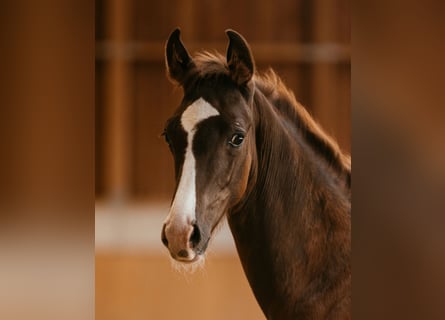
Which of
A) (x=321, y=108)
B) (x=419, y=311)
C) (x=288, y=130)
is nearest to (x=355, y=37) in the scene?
(x=321, y=108)

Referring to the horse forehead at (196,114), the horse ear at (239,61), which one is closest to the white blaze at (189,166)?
the horse forehead at (196,114)

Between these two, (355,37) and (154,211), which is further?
(355,37)

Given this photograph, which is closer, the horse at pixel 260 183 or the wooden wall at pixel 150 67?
the horse at pixel 260 183

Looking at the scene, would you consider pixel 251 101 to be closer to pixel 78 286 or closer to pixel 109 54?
pixel 109 54

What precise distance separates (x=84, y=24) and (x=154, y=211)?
20.4 inches

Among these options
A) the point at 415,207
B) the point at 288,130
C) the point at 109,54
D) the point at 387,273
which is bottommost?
the point at 387,273

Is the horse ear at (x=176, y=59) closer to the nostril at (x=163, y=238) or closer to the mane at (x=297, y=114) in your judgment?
the mane at (x=297, y=114)

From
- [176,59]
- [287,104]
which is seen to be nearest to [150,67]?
[176,59]

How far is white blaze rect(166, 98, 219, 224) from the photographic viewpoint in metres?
1.35

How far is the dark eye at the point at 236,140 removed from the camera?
1374mm

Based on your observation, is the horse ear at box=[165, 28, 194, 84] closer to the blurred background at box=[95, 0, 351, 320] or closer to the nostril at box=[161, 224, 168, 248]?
the blurred background at box=[95, 0, 351, 320]

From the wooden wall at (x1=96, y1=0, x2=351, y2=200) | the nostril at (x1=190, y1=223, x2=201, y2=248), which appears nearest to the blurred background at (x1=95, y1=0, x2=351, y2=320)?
the wooden wall at (x1=96, y1=0, x2=351, y2=200)

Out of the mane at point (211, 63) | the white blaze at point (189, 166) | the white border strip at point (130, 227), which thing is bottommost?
the white border strip at point (130, 227)

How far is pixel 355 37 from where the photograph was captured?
1.60m
